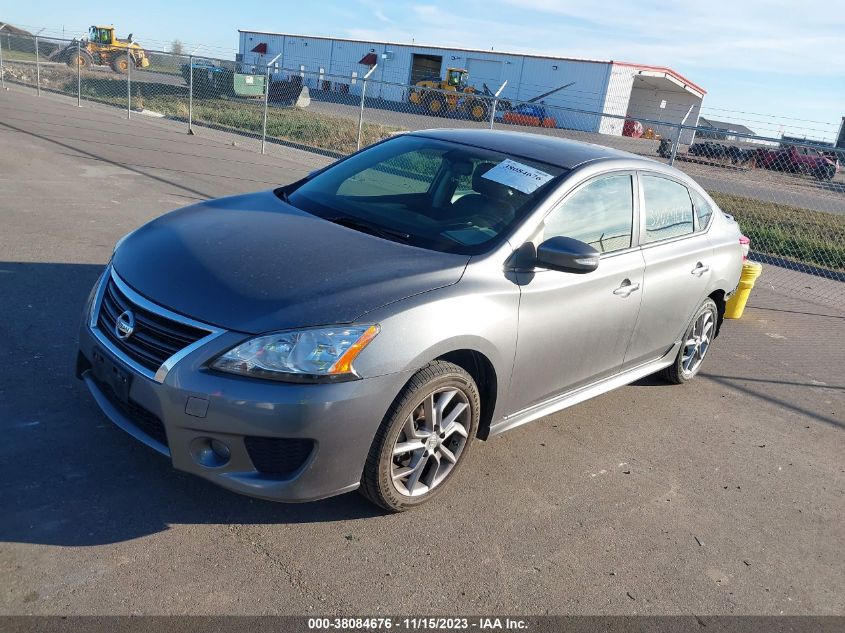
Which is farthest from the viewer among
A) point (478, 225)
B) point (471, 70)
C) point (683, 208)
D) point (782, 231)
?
point (471, 70)

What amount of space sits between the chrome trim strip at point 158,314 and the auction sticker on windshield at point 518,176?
1897mm

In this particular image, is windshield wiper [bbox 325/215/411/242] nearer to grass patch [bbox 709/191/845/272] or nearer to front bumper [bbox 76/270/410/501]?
front bumper [bbox 76/270/410/501]

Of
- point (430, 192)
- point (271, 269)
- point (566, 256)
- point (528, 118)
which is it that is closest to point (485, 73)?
point (528, 118)

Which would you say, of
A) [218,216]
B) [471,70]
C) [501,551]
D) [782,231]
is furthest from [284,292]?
[471,70]

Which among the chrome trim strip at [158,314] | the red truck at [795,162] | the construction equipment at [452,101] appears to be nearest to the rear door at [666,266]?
the chrome trim strip at [158,314]

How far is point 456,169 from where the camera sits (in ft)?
14.5

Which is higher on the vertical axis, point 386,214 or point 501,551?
point 386,214

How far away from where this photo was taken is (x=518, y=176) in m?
4.19

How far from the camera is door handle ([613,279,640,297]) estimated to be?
4333 mm

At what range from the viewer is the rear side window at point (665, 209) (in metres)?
4.74

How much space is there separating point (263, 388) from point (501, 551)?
1.32 metres

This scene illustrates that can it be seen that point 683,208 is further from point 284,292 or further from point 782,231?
point 782,231

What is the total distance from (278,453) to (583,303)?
75.1 inches

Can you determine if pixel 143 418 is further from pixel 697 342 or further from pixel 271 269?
pixel 697 342
